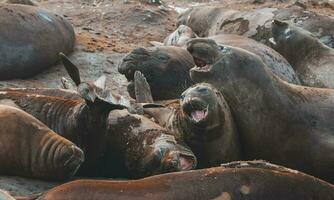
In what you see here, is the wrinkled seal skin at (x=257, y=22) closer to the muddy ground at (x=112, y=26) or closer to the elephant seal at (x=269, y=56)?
the elephant seal at (x=269, y=56)

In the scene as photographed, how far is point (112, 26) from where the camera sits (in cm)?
1032

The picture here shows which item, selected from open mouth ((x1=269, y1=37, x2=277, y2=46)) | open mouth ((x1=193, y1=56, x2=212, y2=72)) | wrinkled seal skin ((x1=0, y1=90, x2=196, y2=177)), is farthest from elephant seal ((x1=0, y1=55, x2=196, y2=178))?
open mouth ((x1=269, y1=37, x2=277, y2=46))

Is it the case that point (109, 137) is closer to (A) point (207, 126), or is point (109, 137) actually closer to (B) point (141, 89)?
(A) point (207, 126)

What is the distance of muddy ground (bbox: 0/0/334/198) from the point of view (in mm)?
7836

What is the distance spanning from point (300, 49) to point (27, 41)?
264 centimetres

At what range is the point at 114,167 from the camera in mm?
5133

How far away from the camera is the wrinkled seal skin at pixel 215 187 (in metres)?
3.66

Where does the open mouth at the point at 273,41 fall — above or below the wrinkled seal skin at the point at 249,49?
below

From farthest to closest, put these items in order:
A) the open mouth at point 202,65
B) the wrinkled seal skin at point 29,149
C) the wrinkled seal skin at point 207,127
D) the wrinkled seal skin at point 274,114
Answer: the open mouth at point 202,65, the wrinkled seal skin at point 274,114, the wrinkled seal skin at point 207,127, the wrinkled seal skin at point 29,149

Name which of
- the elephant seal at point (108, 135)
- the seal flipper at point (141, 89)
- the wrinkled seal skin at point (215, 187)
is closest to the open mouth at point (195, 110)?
the elephant seal at point (108, 135)

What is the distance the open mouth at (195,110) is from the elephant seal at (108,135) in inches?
7.7

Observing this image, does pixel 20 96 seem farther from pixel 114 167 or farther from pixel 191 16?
pixel 191 16

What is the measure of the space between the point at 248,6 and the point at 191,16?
120cm

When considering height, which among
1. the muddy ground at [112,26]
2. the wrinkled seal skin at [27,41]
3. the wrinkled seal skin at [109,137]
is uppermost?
the wrinkled seal skin at [109,137]
